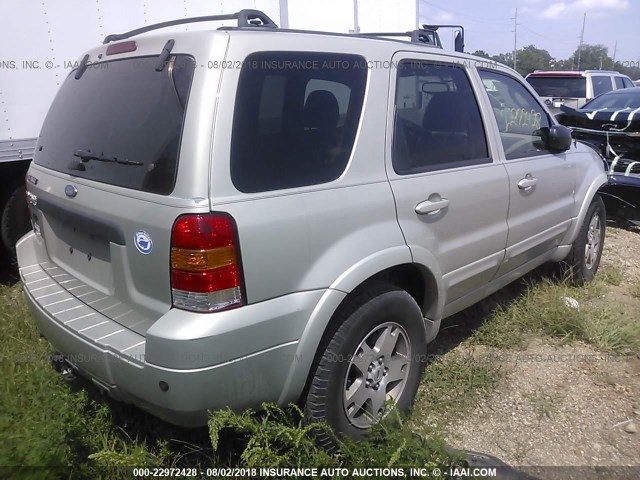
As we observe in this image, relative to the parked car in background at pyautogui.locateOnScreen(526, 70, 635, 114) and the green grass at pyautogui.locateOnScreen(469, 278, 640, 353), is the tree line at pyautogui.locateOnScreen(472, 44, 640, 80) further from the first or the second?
the green grass at pyautogui.locateOnScreen(469, 278, 640, 353)

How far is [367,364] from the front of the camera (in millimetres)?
2557

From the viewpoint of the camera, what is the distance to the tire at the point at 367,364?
2.36m

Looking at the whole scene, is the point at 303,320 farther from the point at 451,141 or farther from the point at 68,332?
the point at 451,141

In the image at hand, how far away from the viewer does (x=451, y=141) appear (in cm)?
306

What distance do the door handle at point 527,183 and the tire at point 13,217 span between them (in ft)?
13.2

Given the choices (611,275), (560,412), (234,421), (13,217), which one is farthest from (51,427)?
(611,275)

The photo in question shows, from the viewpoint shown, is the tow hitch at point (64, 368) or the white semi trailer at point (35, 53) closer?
the tow hitch at point (64, 368)

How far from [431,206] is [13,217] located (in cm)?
377

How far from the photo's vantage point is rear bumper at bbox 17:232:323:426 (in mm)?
1960

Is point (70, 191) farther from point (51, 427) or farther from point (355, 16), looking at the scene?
point (355, 16)

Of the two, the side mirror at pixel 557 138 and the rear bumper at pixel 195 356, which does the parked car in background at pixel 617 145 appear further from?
the rear bumper at pixel 195 356

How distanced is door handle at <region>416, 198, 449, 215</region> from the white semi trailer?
3101 mm

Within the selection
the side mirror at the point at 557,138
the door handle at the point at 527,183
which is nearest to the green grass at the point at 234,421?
the door handle at the point at 527,183

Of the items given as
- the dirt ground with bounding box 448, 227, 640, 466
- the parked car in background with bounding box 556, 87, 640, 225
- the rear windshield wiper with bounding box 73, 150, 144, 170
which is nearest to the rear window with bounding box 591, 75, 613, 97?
the parked car in background with bounding box 556, 87, 640, 225
